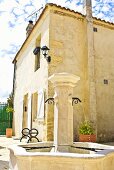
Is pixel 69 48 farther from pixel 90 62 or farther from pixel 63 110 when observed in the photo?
pixel 63 110

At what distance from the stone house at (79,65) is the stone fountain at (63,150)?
374 cm

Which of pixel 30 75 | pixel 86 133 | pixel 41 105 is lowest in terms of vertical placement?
pixel 86 133

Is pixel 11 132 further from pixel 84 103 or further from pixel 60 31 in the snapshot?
pixel 60 31

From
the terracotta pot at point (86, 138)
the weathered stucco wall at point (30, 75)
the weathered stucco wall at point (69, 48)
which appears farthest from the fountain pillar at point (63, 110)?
the weathered stucco wall at point (30, 75)

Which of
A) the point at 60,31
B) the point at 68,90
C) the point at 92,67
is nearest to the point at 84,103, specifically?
the point at 92,67

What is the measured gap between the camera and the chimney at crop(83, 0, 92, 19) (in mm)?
9836

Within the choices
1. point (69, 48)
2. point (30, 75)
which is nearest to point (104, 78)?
point (69, 48)

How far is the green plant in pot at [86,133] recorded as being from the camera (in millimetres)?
7996

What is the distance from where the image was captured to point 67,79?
14.4ft

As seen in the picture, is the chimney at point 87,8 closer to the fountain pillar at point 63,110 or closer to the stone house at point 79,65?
the stone house at point 79,65

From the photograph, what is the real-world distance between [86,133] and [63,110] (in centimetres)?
404

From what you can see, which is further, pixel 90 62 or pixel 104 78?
pixel 104 78

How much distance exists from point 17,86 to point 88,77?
6.28 metres

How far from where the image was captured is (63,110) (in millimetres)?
4410
